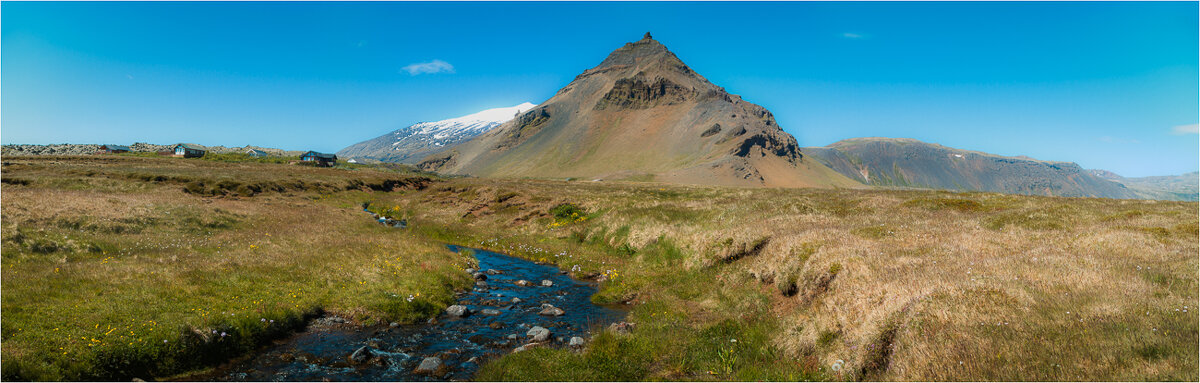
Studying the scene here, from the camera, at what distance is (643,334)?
52.2 feet

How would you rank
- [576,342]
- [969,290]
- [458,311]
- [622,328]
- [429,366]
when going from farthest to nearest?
[458,311] → [622,328] → [576,342] → [429,366] → [969,290]

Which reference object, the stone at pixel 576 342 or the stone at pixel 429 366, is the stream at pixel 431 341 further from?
the stone at pixel 576 342

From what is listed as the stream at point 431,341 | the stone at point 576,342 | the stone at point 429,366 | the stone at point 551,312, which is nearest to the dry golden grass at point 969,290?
the stone at point 551,312

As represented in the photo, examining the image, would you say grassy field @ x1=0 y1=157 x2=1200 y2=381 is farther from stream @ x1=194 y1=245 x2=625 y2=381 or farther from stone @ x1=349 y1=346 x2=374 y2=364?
stone @ x1=349 y1=346 x2=374 y2=364

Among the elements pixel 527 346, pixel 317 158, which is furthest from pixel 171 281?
pixel 317 158

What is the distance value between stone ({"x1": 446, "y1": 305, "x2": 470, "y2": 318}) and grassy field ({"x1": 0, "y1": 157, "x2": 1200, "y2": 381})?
3.57 feet

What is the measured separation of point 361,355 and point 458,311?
17.4 feet

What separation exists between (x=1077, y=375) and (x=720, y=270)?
48.2 feet

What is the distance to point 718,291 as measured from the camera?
20188 mm

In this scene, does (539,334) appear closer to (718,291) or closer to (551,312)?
(551,312)

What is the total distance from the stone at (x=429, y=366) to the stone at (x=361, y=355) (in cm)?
186

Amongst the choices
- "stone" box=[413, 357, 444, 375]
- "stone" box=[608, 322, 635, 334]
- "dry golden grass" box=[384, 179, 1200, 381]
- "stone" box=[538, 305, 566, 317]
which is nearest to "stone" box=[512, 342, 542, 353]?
"stone" box=[413, 357, 444, 375]

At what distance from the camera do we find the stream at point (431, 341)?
1384 cm

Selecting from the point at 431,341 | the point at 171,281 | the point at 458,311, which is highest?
the point at 171,281
